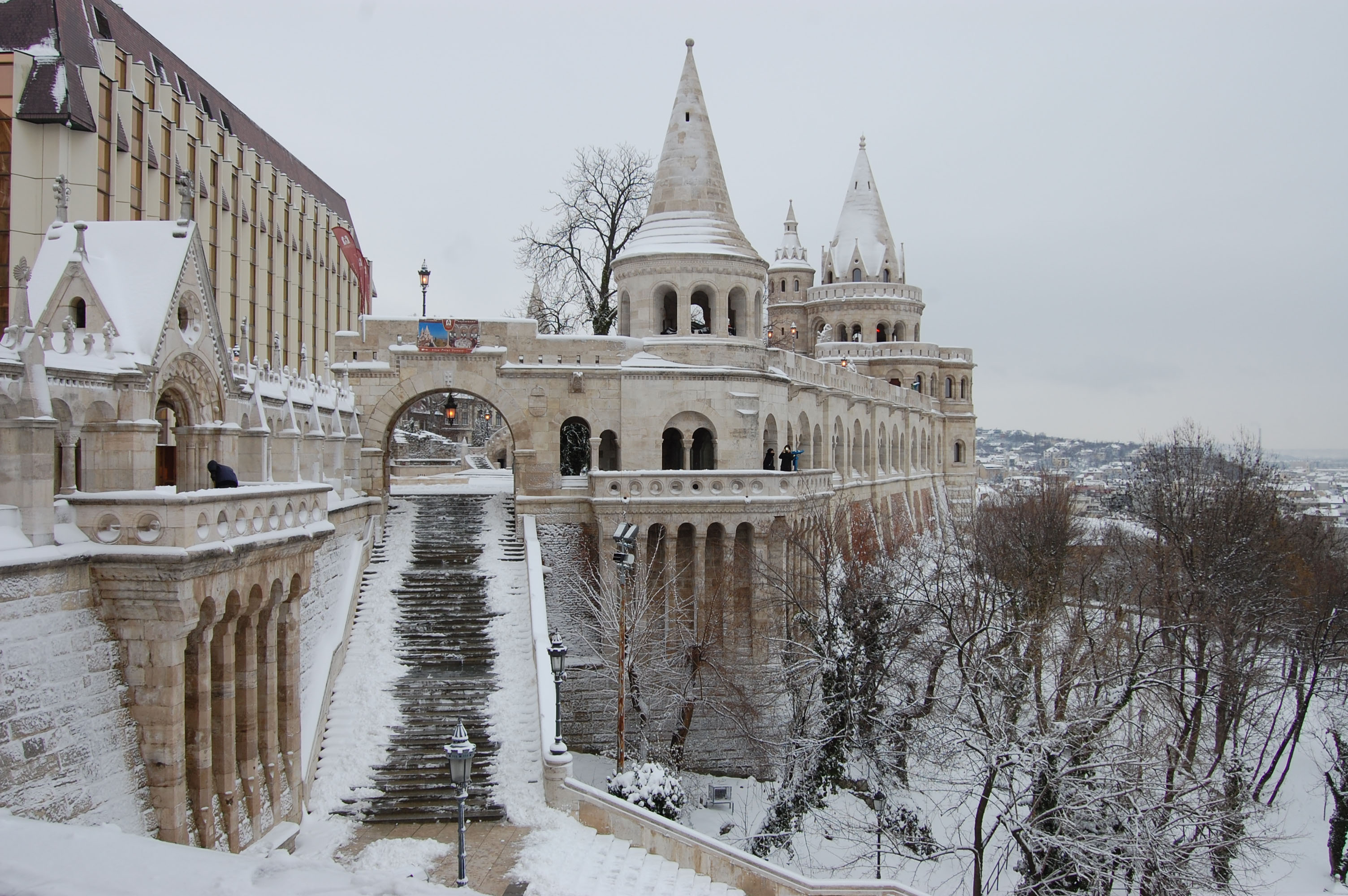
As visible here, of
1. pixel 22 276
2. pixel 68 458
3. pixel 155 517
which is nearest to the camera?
pixel 155 517

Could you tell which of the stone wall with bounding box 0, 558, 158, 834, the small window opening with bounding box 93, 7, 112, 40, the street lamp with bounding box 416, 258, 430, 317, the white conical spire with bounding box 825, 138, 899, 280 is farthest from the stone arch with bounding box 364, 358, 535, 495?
the white conical spire with bounding box 825, 138, 899, 280

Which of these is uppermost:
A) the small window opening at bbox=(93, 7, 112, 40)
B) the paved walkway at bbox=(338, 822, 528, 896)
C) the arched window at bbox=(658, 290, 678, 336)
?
the small window opening at bbox=(93, 7, 112, 40)

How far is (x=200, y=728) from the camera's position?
12875mm

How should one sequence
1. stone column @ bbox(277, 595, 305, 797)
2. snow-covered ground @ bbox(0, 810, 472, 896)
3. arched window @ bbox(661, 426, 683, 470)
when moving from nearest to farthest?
snow-covered ground @ bbox(0, 810, 472, 896) < stone column @ bbox(277, 595, 305, 797) < arched window @ bbox(661, 426, 683, 470)

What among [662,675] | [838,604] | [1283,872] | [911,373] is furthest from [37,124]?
[911,373]

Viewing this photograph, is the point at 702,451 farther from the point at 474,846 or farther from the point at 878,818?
the point at 474,846

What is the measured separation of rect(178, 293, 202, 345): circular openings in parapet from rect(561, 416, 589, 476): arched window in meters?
20.7

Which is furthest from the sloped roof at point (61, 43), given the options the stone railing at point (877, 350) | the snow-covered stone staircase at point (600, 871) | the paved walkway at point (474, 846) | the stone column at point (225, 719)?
the stone railing at point (877, 350)

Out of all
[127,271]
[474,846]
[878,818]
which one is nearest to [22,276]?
[127,271]

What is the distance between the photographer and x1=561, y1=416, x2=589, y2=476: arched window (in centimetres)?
3569

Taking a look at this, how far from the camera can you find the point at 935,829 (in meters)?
25.0

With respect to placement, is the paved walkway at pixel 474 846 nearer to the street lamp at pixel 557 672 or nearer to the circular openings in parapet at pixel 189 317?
the street lamp at pixel 557 672

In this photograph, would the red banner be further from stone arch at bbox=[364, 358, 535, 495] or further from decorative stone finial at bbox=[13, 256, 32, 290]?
decorative stone finial at bbox=[13, 256, 32, 290]

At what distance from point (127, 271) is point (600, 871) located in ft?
35.8
